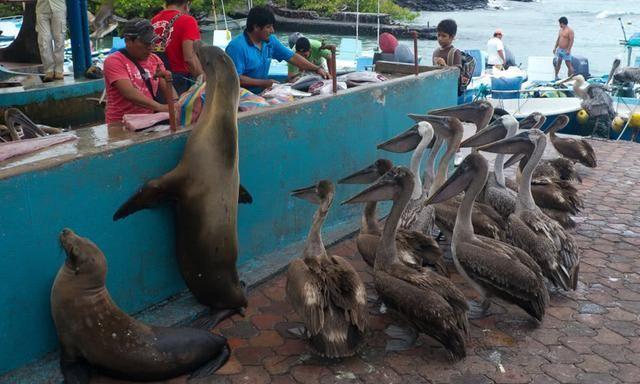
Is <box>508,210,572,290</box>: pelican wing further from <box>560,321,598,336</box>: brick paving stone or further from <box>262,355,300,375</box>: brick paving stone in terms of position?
<box>262,355,300,375</box>: brick paving stone

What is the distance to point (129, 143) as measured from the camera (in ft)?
16.7

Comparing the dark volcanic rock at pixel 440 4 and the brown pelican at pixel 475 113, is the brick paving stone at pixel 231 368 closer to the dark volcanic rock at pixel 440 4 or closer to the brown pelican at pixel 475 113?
the brown pelican at pixel 475 113

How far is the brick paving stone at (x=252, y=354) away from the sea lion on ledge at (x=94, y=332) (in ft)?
1.72

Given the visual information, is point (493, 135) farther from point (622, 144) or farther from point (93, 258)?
point (622, 144)

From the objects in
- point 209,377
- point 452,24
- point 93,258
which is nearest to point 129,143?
point 93,258

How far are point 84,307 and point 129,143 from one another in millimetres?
1248

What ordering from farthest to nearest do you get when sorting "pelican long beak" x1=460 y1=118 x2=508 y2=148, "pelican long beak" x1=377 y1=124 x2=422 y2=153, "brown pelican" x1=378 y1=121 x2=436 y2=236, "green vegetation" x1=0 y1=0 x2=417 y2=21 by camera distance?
"green vegetation" x1=0 y1=0 x2=417 y2=21 < "pelican long beak" x1=460 y1=118 x2=508 y2=148 < "pelican long beak" x1=377 y1=124 x2=422 y2=153 < "brown pelican" x1=378 y1=121 x2=436 y2=236

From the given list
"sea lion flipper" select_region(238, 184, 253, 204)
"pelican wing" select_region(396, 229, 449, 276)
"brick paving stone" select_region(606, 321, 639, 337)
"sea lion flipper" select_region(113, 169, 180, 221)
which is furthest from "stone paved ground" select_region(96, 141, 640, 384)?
"sea lion flipper" select_region(113, 169, 180, 221)

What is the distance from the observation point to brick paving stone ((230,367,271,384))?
4.70m

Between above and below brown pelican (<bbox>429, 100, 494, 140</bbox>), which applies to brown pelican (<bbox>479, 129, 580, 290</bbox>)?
below

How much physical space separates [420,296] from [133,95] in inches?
109

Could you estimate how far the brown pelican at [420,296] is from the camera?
4844mm

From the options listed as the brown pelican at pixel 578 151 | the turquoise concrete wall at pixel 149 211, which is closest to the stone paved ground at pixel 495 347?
the turquoise concrete wall at pixel 149 211

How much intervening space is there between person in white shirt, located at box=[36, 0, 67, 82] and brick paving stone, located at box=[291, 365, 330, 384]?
6813 mm
